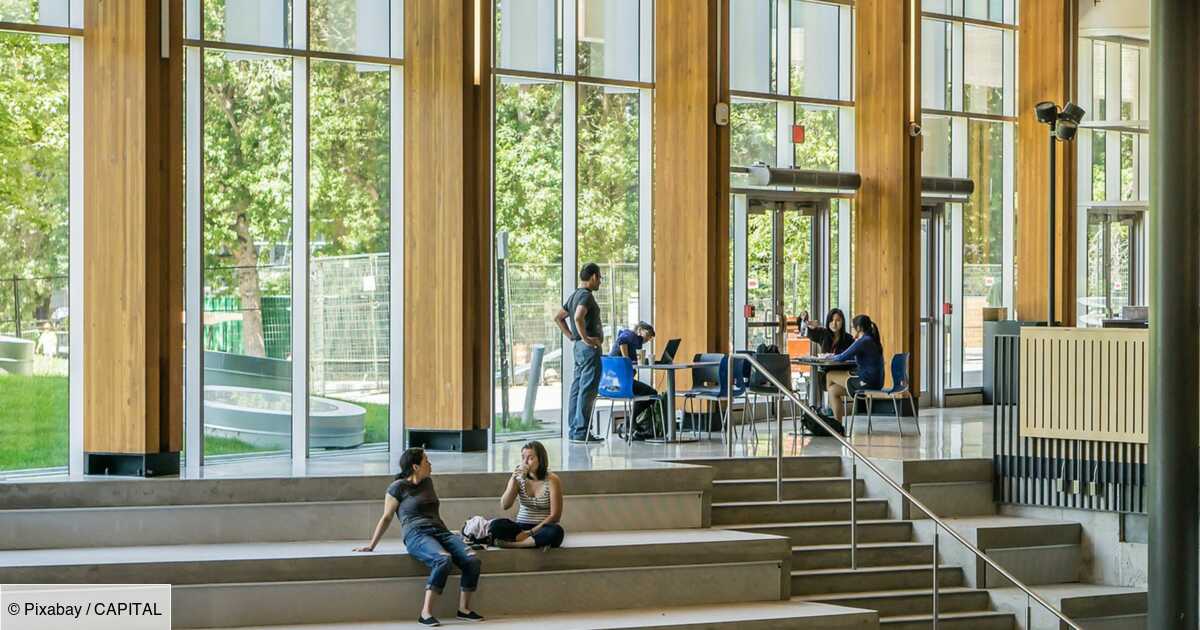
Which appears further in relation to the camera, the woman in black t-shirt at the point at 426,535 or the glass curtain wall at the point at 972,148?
the glass curtain wall at the point at 972,148

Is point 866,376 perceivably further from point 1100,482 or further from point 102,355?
point 102,355

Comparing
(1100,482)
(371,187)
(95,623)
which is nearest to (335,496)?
(95,623)

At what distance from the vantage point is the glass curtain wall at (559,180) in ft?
45.6

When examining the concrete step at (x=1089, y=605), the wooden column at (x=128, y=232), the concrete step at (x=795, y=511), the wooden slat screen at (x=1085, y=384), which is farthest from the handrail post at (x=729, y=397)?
the wooden column at (x=128, y=232)

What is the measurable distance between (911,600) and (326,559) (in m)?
4.11

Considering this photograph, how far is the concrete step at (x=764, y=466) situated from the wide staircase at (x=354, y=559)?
3.26 ft

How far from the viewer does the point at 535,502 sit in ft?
30.9

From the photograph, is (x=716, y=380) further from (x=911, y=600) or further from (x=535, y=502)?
(x=535, y=502)

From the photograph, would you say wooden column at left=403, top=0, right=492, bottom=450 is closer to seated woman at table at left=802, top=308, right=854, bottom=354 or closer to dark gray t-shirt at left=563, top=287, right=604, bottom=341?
dark gray t-shirt at left=563, top=287, right=604, bottom=341

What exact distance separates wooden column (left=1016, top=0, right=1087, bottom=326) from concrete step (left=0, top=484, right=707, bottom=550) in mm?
10102

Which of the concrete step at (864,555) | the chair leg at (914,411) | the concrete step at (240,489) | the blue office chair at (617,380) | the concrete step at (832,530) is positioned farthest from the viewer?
the chair leg at (914,411)

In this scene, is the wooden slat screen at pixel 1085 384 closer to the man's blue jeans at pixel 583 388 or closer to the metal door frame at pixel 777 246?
the man's blue jeans at pixel 583 388

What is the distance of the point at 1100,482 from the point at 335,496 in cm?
556

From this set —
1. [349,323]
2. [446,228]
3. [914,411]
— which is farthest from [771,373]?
[349,323]
